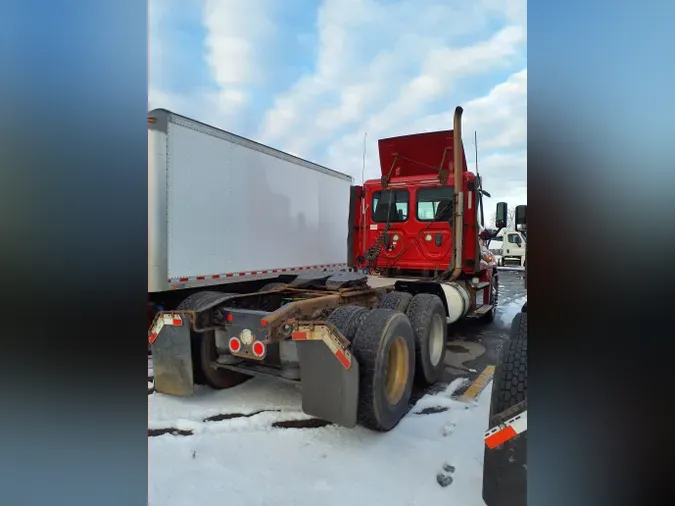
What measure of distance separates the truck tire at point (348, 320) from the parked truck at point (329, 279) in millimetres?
15

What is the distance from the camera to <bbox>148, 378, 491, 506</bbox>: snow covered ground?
8.97 feet

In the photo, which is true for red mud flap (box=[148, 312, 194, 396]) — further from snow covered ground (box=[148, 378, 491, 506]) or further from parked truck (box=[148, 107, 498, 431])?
snow covered ground (box=[148, 378, 491, 506])

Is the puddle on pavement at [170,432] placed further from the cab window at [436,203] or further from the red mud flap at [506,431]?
the cab window at [436,203]

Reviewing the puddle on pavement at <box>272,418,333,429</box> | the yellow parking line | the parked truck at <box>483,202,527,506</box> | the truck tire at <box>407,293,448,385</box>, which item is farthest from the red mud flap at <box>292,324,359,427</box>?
the yellow parking line

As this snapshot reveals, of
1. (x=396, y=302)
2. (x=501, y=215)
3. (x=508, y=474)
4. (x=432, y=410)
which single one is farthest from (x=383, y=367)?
(x=501, y=215)

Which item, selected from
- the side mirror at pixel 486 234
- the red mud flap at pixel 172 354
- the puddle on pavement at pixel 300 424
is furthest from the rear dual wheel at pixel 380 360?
the side mirror at pixel 486 234

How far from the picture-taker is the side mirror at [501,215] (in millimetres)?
6316

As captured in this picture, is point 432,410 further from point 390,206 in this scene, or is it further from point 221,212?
point 221,212

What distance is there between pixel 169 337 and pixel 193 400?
808 mm

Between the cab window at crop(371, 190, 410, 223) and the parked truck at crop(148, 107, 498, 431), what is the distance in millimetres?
21
